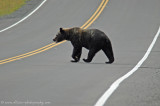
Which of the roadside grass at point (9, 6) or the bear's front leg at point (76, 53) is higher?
the bear's front leg at point (76, 53)

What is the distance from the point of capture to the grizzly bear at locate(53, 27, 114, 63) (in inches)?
571

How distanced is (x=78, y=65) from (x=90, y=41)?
0.82m

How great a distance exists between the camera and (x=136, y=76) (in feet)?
38.8

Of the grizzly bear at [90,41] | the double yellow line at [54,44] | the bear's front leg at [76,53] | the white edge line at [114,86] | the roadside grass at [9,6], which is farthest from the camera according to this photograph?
the roadside grass at [9,6]

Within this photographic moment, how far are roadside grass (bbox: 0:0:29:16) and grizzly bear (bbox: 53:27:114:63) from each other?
17.2m

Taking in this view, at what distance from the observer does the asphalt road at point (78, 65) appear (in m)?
9.07

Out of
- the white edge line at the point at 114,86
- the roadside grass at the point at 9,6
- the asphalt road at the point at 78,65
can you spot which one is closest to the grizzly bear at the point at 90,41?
the asphalt road at the point at 78,65

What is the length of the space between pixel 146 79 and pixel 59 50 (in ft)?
27.7

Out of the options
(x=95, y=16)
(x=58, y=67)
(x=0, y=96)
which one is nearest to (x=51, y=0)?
(x=95, y=16)

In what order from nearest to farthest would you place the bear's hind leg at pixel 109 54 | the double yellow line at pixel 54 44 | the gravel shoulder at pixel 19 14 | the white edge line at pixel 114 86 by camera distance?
1. the white edge line at pixel 114 86
2. the bear's hind leg at pixel 109 54
3. the double yellow line at pixel 54 44
4. the gravel shoulder at pixel 19 14

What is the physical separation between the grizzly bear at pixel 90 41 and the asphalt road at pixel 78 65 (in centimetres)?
35

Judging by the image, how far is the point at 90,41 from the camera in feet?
47.9

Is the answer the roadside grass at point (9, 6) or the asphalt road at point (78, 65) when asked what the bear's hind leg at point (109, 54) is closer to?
the asphalt road at point (78, 65)

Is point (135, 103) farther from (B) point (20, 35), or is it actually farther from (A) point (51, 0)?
(A) point (51, 0)
